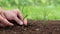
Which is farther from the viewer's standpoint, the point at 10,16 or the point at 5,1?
the point at 5,1

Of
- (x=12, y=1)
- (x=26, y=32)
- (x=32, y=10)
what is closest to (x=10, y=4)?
(x=12, y=1)

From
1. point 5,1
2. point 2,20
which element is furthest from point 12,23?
point 5,1

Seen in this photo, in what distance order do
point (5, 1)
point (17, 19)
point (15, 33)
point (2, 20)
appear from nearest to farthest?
point (15, 33), point (2, 20), point (17, 19), point (5, 1)

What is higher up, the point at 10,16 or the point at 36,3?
the point at 10,16

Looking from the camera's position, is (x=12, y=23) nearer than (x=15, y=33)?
No

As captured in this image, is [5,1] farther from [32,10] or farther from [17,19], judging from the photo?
[17,19]

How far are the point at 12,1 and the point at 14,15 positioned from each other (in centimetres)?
497

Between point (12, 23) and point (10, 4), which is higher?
point (12, 23)

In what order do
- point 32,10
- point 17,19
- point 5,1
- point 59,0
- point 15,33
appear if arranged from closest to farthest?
point 15,33, point 17,19, point 32,10, point 5,1, point 59,0

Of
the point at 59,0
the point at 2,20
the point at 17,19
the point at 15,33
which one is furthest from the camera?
the point at 59,0

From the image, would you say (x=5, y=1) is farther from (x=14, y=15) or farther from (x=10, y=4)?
(x=14, y=15)

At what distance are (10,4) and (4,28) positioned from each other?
203 inches

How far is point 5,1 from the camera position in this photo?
7.99 metres

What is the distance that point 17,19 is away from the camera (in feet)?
10.2
